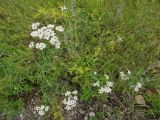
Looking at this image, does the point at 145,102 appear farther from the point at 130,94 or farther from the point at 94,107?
the point at 94,107

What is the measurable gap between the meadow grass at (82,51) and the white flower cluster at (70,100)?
0.06m

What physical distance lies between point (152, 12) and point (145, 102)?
0.89 metres

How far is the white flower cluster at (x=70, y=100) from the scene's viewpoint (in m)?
2.84

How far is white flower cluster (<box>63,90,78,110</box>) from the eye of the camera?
284cm

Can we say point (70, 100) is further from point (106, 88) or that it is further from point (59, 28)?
point (59, 28)

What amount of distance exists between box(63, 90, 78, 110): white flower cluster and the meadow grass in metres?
0.06

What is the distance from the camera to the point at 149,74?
3.10m

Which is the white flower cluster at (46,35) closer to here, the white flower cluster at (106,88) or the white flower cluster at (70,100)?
the white flower cluster at (70,100)

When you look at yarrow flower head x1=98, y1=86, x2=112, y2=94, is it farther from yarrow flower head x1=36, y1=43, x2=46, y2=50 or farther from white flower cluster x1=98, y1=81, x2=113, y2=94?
yarrow flower head x1=36, y1=43, x2=46, y2=50

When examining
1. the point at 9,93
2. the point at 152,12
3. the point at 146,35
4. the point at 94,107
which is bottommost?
the point at 94,107

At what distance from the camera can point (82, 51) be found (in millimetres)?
3107

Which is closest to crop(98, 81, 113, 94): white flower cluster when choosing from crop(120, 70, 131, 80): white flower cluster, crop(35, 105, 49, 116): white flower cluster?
crop(120, 70, 131, 80): white flower cluster

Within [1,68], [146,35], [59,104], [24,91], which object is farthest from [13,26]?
[146,35]

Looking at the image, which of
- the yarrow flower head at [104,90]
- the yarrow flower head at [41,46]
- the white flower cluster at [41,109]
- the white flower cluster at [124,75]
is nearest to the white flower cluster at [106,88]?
the yarrow flower head at [104,90]
